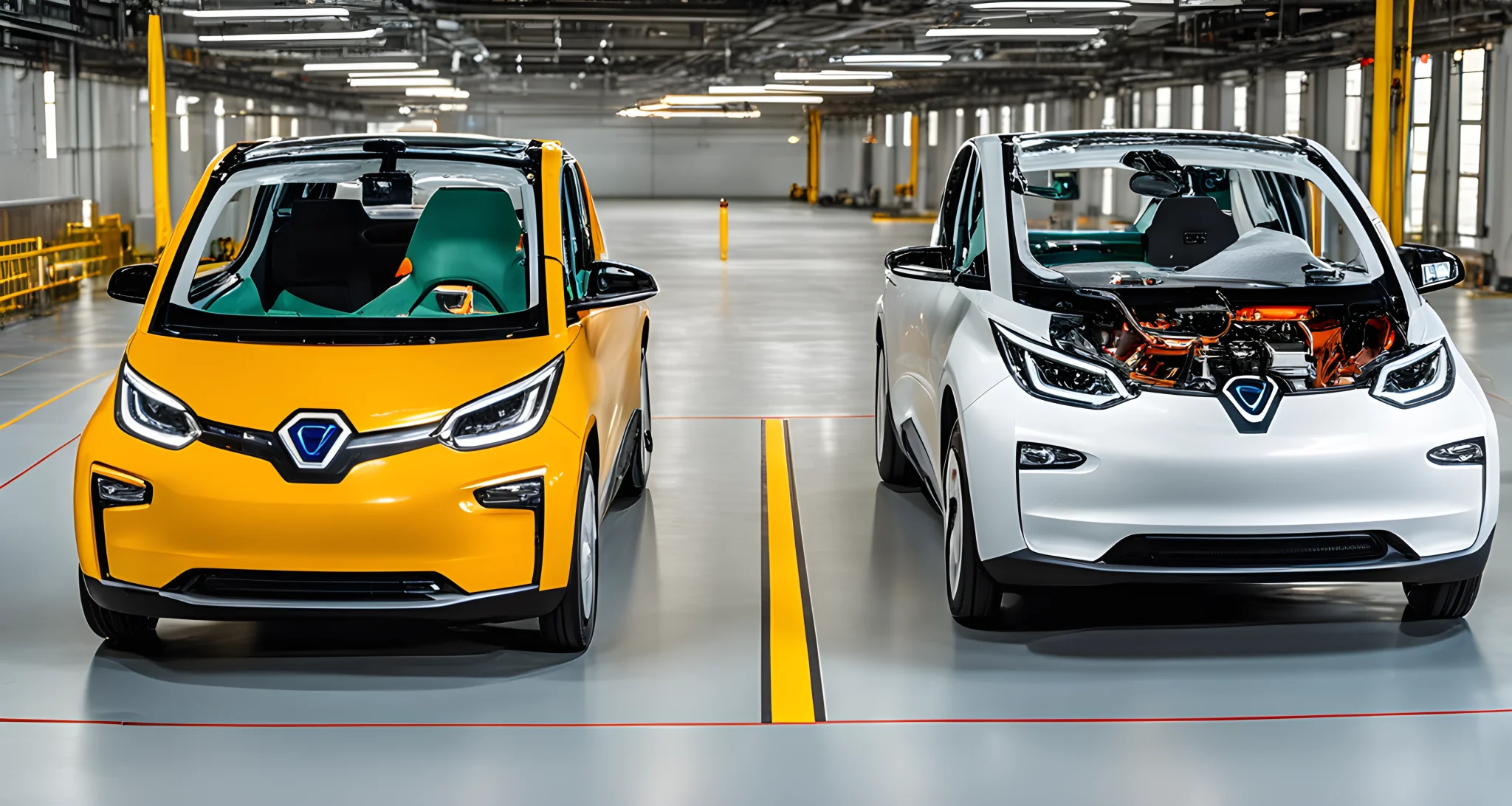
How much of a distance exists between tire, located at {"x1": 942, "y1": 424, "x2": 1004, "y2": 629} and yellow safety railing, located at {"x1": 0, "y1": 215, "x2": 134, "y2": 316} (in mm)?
13640

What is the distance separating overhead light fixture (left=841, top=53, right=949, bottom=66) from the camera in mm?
27656

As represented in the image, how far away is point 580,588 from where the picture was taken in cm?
462

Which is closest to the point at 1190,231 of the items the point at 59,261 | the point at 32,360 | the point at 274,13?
the point at 32,360

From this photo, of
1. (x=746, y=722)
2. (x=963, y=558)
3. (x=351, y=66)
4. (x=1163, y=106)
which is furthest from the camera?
(x=1163, y=106)

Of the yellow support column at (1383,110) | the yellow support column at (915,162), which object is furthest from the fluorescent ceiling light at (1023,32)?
the yellow support column at (915,162)

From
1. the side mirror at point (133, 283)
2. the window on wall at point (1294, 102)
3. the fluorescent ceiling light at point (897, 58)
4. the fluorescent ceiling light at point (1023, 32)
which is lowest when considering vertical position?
the side mirror at point (133, 283)

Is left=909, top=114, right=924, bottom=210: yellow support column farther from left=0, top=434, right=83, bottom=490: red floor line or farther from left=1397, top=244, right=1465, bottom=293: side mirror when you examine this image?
left=1397, top=244, right=1465, bottom=293: side mirror

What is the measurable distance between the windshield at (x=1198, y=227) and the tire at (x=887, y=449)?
2.97ft

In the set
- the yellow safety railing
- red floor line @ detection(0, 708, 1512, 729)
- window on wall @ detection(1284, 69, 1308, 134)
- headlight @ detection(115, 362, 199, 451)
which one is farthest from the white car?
window on wall @ detection(1284, 69, 1308, 134)

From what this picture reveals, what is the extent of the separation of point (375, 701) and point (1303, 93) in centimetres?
2506

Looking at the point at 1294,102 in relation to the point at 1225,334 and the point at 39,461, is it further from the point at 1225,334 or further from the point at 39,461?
the point at 1225,334

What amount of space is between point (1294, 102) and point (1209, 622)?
2404 cm

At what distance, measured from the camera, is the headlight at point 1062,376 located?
4535 millimetres

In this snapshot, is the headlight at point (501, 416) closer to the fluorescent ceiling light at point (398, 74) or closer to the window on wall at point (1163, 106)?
the fluorescent ceiling light at point (398, 74)
